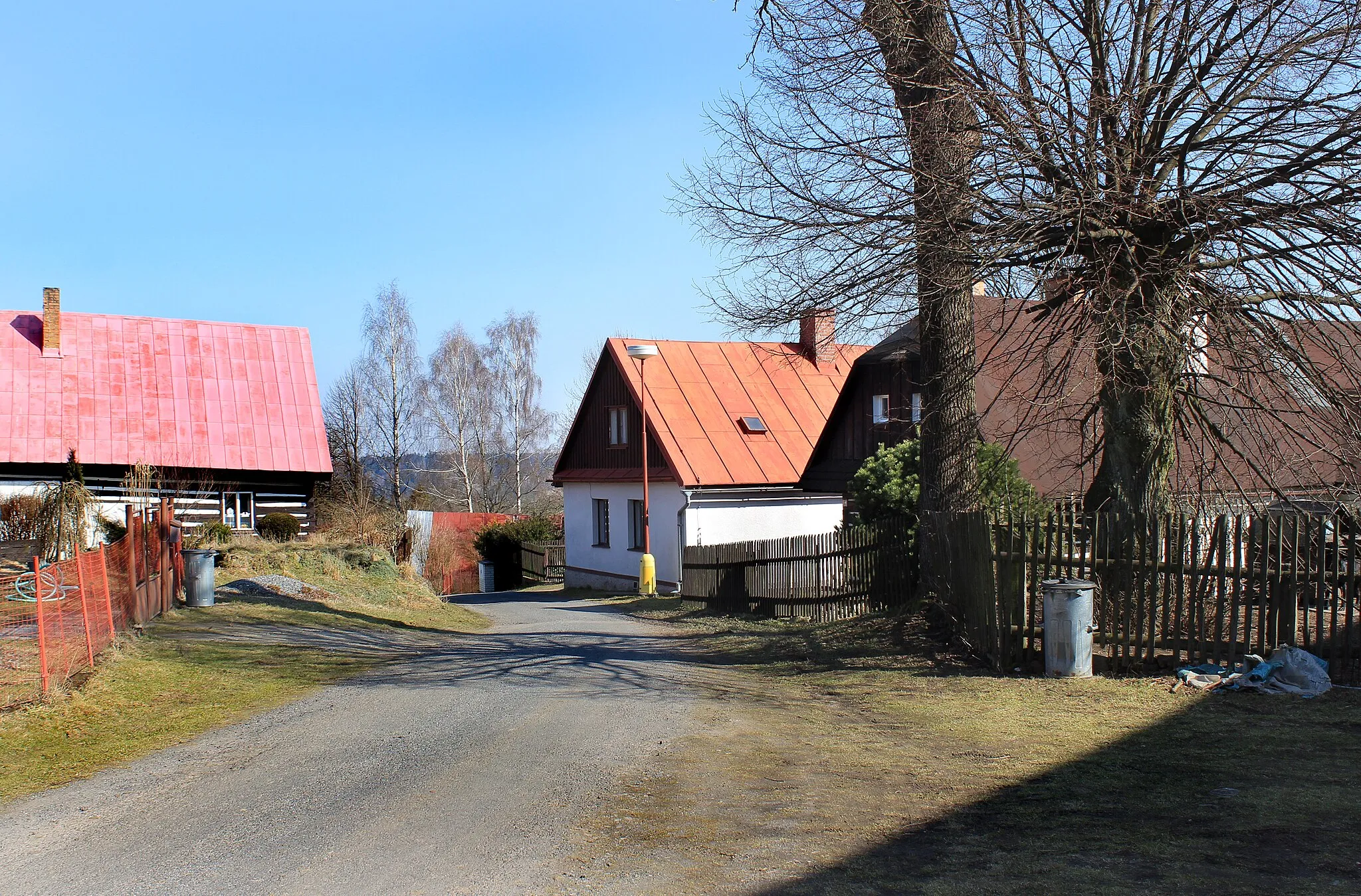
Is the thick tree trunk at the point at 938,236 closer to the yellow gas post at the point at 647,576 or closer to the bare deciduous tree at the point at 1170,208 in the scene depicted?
the bare deciduous tree at the point at 1170,208

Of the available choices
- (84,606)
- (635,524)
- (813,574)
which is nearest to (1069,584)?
(813,574)

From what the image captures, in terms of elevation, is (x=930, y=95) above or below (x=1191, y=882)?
above

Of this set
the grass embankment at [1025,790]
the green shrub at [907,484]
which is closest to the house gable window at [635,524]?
the green shrub at [907,484]

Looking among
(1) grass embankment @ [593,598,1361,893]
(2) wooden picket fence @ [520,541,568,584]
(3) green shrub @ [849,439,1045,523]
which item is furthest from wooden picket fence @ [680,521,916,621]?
(2) wooden picket fence @ [520,541,568,584]

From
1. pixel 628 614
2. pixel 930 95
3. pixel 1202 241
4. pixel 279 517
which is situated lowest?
pixel 628 614

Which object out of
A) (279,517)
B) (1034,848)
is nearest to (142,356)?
(279,517)

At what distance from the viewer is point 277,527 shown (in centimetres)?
2723

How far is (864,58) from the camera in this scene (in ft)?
39.4

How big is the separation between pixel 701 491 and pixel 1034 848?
901 inches

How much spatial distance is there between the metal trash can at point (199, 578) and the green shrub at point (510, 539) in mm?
23824

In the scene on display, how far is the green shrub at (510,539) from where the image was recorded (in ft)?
134

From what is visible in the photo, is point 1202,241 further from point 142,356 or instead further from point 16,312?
point 16,312

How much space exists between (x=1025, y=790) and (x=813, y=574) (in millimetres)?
11563

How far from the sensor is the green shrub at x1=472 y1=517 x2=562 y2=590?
4084cm
